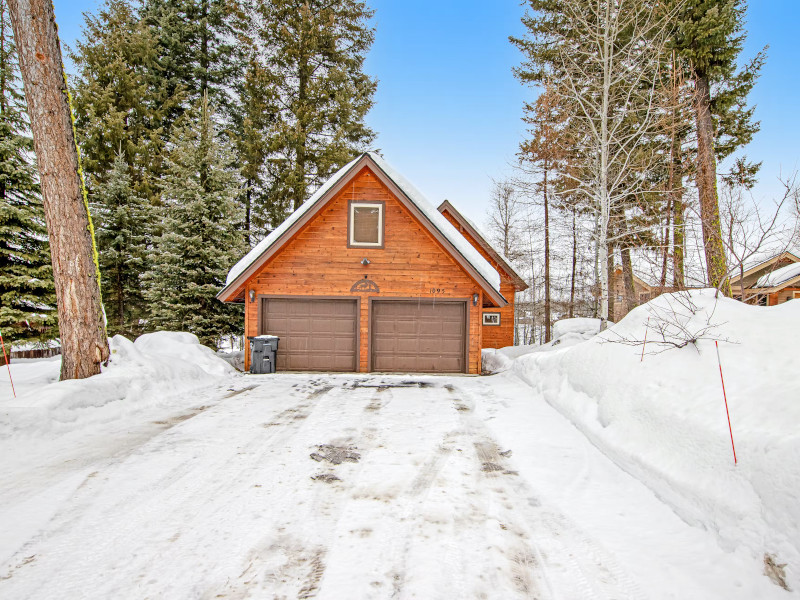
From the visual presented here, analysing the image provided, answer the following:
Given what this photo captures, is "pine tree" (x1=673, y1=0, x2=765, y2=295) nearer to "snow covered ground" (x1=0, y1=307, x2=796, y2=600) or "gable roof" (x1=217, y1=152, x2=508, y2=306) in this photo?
"gable roof" (x1=217, y1=152, x2=508, y2=306)

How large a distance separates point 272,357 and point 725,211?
9702 millimetres

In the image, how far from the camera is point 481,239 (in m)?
16.6

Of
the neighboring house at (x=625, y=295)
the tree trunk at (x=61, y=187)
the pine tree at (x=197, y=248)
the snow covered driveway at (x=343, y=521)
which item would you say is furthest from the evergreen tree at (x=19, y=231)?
the neighboring house at (x=625, y=295)

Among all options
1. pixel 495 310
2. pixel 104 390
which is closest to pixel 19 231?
pixel 104 390

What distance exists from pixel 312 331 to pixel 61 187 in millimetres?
6215

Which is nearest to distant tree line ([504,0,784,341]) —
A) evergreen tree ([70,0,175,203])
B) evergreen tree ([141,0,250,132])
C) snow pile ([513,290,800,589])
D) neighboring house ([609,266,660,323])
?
neighboring house ([609,266,660,323])

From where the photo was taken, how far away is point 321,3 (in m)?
18.0

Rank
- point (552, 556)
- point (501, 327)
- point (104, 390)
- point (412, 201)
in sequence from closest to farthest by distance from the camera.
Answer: point (552, 556), point (104, 390), point (412, 201), point (501, 327)

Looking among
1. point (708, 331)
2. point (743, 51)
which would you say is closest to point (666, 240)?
point (743, 51)

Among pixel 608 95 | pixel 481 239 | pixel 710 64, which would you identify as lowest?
pixel 481 239

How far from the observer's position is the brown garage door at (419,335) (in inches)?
429

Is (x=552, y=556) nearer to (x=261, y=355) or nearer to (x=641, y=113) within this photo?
(x=261, y=355)

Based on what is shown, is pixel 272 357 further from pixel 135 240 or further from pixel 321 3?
pixel 321 3

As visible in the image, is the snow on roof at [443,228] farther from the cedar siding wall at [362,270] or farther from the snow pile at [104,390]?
the snow pile at [104,390]
